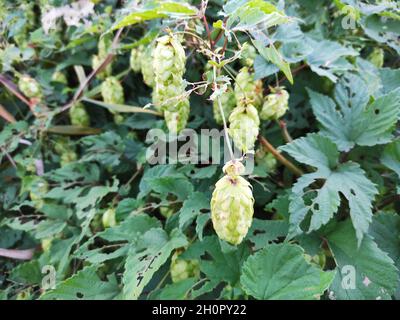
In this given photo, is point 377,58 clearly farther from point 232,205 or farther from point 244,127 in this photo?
point 232,205

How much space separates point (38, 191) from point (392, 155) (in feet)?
3.36

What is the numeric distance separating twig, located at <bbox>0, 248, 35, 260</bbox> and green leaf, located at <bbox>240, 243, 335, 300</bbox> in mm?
776

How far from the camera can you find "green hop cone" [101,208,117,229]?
3.66ft

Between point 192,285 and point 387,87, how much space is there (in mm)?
746

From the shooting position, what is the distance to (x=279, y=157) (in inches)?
40.3

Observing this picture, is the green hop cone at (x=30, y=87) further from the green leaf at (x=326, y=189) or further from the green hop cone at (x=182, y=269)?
the green leaf at (x=326, y=189)

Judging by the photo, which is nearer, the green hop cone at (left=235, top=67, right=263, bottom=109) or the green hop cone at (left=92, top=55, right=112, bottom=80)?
the green hop cone at (left=235, top=67, right=263, bottom=109)

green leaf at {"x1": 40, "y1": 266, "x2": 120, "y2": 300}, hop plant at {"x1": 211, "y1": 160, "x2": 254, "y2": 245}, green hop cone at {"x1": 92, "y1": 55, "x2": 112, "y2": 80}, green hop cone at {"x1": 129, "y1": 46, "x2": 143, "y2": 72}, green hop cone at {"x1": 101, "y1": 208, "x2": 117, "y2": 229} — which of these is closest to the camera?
hop plant at {"x1": 211, "y1": 160, "x2": 254, "y2": 245}

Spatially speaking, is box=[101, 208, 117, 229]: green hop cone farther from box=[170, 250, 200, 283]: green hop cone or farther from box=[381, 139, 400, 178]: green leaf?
box=[381, 139, 400, 178]: green leaf

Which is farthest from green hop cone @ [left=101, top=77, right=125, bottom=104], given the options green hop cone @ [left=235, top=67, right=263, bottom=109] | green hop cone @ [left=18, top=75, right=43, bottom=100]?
green hop cone @ [left=235, top=67, right=263, bottom=109]

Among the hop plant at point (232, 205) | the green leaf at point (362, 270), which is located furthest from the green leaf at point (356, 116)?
the hop plant at point (232, 205)

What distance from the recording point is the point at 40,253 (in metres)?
1.30

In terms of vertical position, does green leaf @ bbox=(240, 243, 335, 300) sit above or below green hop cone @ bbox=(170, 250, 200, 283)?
above

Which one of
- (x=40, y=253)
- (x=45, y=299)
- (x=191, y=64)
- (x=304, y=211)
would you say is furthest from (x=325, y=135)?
(x=40, y=253)
